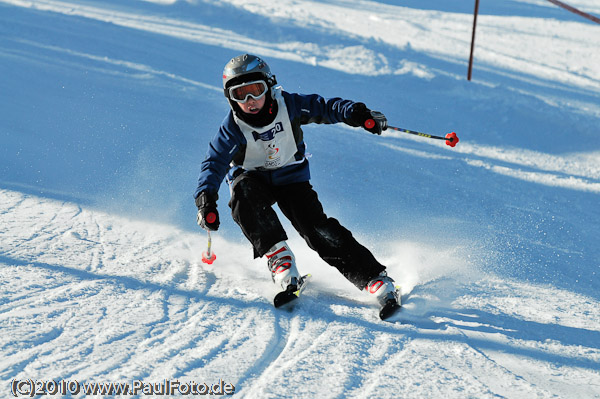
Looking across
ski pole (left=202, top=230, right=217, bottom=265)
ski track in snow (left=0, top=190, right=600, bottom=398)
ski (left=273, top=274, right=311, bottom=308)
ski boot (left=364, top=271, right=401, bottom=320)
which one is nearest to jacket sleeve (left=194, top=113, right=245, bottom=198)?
ski pole (left=202, top=230, right=217, bottom=265)

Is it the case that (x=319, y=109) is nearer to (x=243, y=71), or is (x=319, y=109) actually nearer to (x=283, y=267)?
(x=243, y=71)

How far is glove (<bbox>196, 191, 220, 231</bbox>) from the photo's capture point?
3.76 metres

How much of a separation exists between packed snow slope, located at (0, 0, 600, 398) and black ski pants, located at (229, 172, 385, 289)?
25cm

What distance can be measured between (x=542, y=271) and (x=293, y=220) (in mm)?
1917

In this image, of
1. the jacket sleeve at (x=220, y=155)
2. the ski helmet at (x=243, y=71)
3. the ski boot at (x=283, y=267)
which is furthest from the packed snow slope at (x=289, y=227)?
the ski helmet at (x=243, y=71)

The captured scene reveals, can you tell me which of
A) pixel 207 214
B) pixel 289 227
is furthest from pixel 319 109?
pixel 289 227

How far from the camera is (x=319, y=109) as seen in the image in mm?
4348

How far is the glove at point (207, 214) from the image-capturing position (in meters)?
3.76

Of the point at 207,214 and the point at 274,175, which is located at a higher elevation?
the point at 274,175

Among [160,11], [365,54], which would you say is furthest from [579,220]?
[160,11]

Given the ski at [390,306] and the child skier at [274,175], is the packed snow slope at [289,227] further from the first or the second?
the child skier at [274,175]

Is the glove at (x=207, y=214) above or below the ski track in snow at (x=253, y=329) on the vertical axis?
above

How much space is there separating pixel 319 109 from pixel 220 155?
2.65ft

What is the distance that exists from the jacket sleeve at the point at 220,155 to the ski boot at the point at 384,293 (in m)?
1.16
